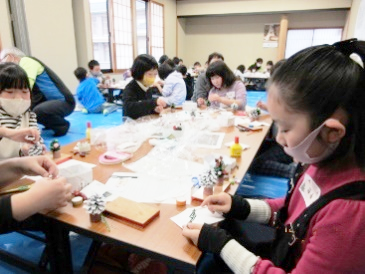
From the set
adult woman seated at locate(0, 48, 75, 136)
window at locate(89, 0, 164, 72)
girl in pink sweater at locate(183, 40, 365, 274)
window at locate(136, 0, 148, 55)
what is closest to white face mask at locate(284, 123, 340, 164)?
girl in pink sweater at locate(183, 40, 365, 274)

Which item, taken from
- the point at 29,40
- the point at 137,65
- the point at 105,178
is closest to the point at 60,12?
the point at 29,40

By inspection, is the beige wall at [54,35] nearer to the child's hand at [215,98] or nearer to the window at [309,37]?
the child's hand at [215,98]

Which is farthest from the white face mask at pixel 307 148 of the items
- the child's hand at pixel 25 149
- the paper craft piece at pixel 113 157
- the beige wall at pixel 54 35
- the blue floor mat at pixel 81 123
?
the beige wall at pixel 54 35

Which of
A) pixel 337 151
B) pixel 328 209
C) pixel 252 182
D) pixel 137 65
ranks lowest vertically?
pixel 252 182

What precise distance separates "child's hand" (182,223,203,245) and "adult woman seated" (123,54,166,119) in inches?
68.1

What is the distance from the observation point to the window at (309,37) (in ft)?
30.8

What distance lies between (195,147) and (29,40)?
5032 mm

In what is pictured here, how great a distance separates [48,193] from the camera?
2.76ft

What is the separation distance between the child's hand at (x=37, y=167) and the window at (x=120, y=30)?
21.9 feet

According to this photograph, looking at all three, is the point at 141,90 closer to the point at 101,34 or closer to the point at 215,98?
the point at 215,98

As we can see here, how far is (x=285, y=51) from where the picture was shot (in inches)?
392

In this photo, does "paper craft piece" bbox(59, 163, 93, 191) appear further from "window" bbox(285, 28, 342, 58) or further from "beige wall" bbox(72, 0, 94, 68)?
"window" bbox(285, 28, 342, 58)

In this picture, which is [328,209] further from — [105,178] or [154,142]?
[154,142]

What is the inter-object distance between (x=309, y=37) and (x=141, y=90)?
9.18 meters
